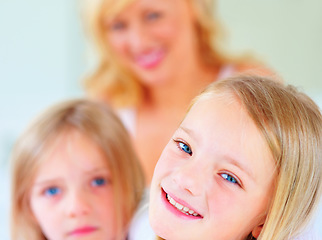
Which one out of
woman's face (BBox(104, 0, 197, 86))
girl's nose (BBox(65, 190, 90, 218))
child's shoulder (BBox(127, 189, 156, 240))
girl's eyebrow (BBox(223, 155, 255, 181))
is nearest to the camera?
girl's eyebrow (BBox(223, 155, 255, 181))

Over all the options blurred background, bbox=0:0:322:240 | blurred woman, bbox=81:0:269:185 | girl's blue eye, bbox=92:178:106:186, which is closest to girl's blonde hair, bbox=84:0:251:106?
blurred woman, bbox=81:0:269:185

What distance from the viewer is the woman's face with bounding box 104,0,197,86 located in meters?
1.26

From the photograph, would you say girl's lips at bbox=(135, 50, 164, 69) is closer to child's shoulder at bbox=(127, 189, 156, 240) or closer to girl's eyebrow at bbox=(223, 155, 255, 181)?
child's shoulder at bbox=(127, 189, 156, 240)

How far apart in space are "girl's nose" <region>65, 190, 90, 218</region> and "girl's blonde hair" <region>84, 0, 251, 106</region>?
64 cm

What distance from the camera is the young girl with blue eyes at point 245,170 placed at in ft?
1.80

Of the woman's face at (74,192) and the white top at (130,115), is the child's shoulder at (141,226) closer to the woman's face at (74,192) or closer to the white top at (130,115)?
the woman's face at (74,192)

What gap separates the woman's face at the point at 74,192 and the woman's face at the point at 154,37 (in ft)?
1.55

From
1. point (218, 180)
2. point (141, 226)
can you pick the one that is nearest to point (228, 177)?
point (218, 180)

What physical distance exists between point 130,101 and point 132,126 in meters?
0.08

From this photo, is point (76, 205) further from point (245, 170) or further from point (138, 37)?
point (138, 37)

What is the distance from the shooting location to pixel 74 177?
33.3 inches

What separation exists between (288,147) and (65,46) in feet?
5.48

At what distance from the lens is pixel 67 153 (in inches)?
34.2

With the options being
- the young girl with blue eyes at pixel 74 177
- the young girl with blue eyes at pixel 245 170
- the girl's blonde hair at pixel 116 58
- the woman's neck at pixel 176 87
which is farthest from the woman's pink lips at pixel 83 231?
the girl's blonde hair at pixel 116 58
